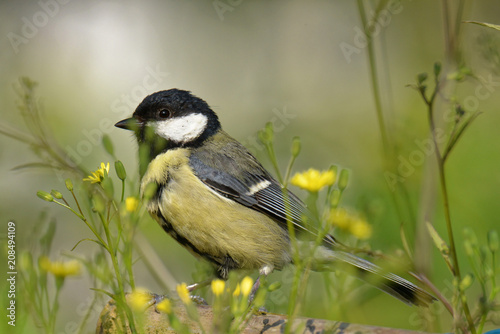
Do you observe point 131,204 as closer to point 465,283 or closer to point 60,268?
point 60,268

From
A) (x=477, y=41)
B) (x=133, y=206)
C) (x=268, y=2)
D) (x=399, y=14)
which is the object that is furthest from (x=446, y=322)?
(x=268, y=2)

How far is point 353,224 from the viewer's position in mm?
1422

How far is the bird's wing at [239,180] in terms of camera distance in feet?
8.00

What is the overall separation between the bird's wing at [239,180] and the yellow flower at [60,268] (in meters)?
0.95

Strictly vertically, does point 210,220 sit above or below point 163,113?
below

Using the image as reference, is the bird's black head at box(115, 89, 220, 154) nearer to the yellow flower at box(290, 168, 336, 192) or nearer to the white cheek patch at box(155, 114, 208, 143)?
the white cheek patch at box(155, 114, 208, 143)

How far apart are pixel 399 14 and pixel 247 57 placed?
1413 mm
